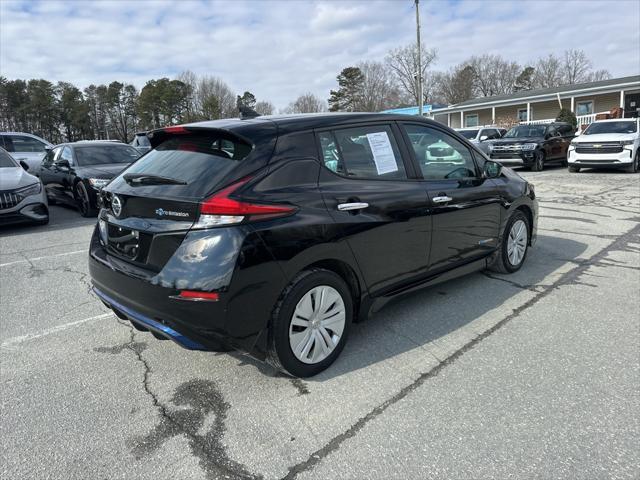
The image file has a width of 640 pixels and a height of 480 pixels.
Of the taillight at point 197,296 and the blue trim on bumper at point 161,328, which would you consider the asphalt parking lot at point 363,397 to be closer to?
the blue trim on bumper at point 161,328

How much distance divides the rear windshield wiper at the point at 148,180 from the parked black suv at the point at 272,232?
0.01 m

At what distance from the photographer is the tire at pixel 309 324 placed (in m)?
2.83

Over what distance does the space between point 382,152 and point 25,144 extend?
15.2 m

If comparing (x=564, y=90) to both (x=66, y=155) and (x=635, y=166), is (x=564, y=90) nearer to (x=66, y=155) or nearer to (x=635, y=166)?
(x=635, y=166)

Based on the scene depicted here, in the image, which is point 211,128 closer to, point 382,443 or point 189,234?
point 189,234

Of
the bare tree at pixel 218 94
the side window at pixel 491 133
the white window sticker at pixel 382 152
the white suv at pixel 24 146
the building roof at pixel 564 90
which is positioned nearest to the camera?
the white window sticker at pixel 382 152

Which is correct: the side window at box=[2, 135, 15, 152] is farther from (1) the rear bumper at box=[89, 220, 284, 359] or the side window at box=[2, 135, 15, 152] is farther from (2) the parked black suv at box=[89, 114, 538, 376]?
(1) the rear bumper at box=[89, 220, 284, 359]

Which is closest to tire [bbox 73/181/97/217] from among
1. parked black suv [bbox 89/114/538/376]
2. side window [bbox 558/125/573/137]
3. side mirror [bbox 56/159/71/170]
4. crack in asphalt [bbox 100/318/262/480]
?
side mirror [bbox 56/159/71/170]

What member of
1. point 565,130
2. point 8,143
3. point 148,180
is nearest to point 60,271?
point 148,180

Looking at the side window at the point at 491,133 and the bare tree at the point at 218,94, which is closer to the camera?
the side window at the point at 491,133

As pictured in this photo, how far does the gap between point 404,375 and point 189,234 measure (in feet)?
5.52

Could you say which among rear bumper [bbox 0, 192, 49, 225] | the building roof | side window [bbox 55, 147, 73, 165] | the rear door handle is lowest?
rear bumper [bbox 0, 192, 49, 225]

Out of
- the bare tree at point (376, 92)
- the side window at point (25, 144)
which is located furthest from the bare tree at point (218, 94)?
the side window at point (25, 144)

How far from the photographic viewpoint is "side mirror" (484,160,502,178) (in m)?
4.59
